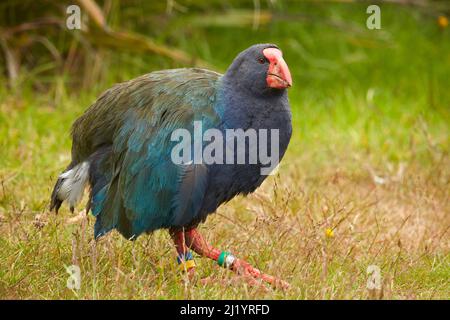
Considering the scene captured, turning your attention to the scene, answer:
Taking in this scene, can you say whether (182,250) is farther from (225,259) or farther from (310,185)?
(310,185)

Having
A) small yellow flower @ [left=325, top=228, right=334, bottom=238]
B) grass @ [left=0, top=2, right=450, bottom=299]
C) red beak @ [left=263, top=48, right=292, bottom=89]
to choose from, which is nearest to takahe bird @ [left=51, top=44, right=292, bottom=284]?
red beak @ [left=263, top=48, right=292, bottom=89]

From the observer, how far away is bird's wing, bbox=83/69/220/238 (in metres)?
3.23

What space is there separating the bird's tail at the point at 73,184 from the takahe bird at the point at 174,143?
10 cm

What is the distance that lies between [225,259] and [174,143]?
1.58 ft

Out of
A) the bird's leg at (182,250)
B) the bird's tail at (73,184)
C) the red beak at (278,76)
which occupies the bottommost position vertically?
the bird's leg at (182,250)

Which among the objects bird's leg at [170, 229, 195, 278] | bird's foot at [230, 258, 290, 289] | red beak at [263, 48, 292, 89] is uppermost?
red beak at [263, 48, 292, 89]

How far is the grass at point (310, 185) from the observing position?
130 inches

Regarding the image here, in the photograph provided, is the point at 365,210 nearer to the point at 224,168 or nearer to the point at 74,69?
the point at 224,168

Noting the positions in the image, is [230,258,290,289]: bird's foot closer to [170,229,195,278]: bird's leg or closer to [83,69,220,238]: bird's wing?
[170,229,195,278]: bird's leg

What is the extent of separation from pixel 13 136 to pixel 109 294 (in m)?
2.11

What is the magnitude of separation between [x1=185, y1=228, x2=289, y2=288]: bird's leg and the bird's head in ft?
2.00

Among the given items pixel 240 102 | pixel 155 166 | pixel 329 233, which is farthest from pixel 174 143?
pixel 329 233

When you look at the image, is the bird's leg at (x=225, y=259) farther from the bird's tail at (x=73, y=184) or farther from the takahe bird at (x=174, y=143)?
the bird's tail at (x=73, y=184)

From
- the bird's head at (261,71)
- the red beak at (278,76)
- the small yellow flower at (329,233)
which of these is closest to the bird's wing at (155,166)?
the bird's head at (261,71)
